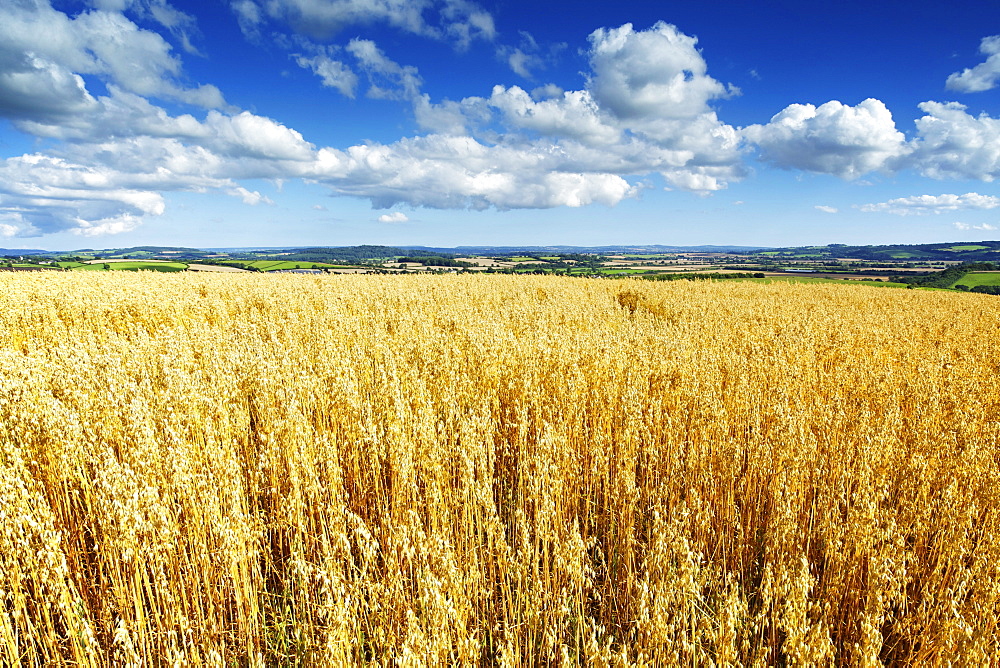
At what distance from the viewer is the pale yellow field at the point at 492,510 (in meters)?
2.14

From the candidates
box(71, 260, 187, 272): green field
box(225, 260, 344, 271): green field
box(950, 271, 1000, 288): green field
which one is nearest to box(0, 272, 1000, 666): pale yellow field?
box(71, 260, 187, 272): green field

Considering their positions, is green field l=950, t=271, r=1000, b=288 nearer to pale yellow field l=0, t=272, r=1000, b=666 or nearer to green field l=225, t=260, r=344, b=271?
pale yellow field l=0, t=272, r=1000, b=666

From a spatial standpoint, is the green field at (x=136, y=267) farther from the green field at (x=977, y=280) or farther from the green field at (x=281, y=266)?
the green field at (x=977, y=280)

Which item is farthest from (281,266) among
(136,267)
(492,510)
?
(492,510)

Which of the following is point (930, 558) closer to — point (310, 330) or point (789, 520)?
point (789, 520)

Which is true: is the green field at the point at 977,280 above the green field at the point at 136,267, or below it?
below

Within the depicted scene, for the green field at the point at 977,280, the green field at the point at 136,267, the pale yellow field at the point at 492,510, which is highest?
the green field at the point at 136,267

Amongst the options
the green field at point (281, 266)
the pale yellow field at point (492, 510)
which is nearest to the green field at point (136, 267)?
the green field at point (281, 266)

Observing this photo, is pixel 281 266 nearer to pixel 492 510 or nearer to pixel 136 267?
pixel 136 267

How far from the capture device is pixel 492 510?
279cm

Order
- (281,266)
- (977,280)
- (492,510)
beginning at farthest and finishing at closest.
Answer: (281,266)
(977,280)
(492,510)

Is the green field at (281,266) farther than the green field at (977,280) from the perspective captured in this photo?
Yes

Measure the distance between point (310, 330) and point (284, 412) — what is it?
385 centimetres

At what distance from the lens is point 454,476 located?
11.7 ft
